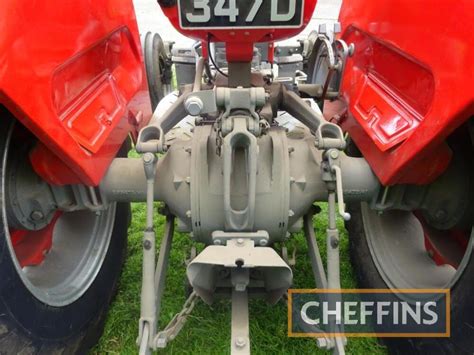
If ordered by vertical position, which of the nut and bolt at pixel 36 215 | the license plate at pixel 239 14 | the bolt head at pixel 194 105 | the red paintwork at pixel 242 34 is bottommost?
the nut and bolt at pixel 36 215

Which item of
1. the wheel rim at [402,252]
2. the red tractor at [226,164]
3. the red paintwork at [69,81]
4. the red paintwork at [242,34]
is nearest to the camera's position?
the red paintwork at [69,81]

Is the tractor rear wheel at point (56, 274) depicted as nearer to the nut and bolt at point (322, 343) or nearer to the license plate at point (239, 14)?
the license plate at point (239, 14)

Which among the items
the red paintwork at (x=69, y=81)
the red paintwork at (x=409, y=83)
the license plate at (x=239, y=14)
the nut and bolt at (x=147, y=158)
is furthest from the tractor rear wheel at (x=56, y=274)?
the red paintwork at (x=409, y=83)

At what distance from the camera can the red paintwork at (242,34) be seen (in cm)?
138

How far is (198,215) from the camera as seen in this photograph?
1.39 metres

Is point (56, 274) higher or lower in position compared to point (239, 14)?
lower

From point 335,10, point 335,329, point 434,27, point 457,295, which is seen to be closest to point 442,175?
point 457,295

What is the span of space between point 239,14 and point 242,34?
0.09 meters

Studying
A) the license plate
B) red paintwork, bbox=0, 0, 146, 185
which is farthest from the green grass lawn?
the license plate

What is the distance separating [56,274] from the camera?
5.19 feet

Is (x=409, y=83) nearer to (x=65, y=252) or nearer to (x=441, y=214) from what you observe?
(x=441, y=214)

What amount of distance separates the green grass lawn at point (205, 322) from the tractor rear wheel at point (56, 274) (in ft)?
0.32

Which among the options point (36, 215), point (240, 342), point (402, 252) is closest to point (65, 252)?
point (36, 215)

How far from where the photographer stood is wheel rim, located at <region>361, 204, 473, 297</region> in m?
1.62
